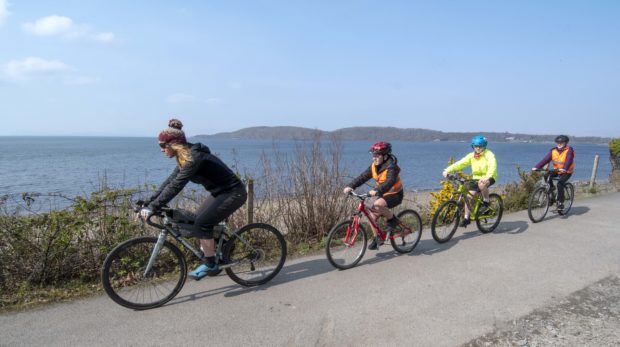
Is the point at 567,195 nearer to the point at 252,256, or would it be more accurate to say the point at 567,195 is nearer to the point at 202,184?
the point at 252,256

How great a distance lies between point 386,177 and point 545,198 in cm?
514

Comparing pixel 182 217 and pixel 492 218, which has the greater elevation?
pixel 182 217

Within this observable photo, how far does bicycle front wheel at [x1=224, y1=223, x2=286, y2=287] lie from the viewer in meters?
4.54

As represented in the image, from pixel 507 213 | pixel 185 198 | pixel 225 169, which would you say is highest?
pixel 225 169

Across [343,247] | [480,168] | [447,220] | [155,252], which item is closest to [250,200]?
[343,247]

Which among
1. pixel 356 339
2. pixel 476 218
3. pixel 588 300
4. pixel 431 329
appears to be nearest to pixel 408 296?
pixel 431 329

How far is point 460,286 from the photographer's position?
454 cm

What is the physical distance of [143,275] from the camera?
160 inches

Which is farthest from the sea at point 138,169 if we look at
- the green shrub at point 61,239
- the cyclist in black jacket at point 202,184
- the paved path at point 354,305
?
the paved path at point 354,305

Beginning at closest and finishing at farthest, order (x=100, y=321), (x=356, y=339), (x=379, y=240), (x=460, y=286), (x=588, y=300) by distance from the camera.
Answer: (x=356, y=339), (x=100, y=321), (x=588, y=300), (x=460, y=286), (x=379, y=240)

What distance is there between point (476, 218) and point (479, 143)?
A: 1.45 m

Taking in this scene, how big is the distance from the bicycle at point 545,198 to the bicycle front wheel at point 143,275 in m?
7.27

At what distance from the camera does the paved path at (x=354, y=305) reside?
11.1 ft

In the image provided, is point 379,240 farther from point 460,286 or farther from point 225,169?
point 225,169
